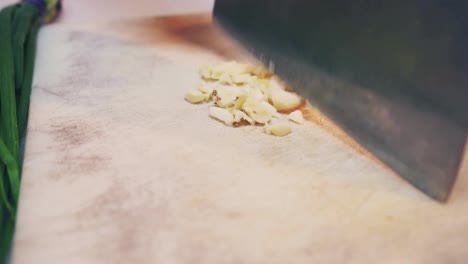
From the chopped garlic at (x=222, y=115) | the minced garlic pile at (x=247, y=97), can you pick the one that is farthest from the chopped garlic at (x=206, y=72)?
the chopped garlic at (x=222, y=115)

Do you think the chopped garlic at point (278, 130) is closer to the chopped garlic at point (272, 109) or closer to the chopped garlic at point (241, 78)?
the chopped garlic at point (272, 109)

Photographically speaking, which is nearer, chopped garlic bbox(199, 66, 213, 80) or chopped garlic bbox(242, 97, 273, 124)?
chopped garlic bbox(242, 97, 273, 124)

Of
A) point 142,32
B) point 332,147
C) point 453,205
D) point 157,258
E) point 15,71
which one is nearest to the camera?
point 157,258

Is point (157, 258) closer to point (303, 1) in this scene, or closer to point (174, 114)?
point (174, 114)

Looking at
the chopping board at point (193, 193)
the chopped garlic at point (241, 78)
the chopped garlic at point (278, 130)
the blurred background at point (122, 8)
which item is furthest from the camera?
the blurred background at point (122, 8)

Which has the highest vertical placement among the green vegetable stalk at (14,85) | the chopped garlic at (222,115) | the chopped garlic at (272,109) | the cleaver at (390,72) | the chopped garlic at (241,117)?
the cleaver at (390,72)

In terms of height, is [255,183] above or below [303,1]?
below

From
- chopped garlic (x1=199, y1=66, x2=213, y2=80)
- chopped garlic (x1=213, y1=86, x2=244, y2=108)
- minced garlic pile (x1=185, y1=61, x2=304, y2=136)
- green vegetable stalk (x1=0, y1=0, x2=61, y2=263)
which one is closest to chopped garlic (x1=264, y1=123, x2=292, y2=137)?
minced garlic pile (x1=185, y1=61, x2=304, y2=136)

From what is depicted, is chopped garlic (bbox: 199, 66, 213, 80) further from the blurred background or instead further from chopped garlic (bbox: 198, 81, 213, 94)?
the blurred background

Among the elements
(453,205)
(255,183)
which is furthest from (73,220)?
(453,205)
